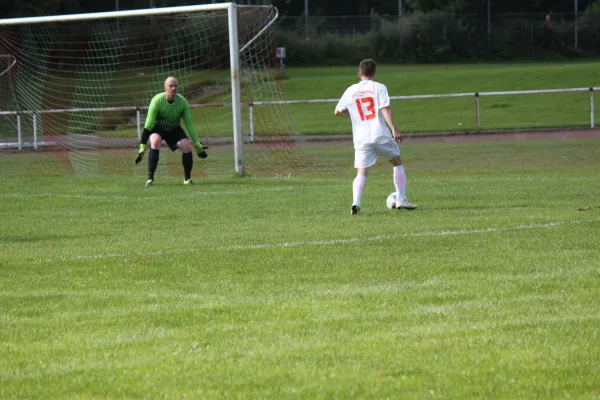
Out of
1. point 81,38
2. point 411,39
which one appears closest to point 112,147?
point 81,38

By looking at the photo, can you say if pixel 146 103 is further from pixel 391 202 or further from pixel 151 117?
pixel 391 202

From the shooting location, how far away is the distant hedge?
214ft

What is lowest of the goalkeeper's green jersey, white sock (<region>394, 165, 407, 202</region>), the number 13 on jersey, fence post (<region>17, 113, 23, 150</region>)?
fence post (<region>17, 113, 23, 150</region>)

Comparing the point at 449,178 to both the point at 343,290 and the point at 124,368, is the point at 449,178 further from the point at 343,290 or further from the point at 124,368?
the point at 124,368

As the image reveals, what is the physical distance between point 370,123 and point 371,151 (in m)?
0.34

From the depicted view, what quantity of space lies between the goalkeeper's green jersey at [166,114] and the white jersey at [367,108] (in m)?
5.11

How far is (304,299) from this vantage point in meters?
7.05

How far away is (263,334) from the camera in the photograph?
19.7ft

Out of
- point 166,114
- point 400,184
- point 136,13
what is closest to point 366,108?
point 400,184

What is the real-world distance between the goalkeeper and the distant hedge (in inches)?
1842

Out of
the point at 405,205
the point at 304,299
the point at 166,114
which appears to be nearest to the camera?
the point at 304,299

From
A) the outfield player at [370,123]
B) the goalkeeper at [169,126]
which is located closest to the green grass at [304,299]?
the outfield player at [370,123]

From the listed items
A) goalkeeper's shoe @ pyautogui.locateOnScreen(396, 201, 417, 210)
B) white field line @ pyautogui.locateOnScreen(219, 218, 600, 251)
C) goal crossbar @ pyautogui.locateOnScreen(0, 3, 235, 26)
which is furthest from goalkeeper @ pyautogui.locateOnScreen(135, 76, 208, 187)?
white field line @ pyautogui.locateOnScreen(219, 218, 600, 251)

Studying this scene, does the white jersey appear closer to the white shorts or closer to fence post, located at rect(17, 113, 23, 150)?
the white shorts
